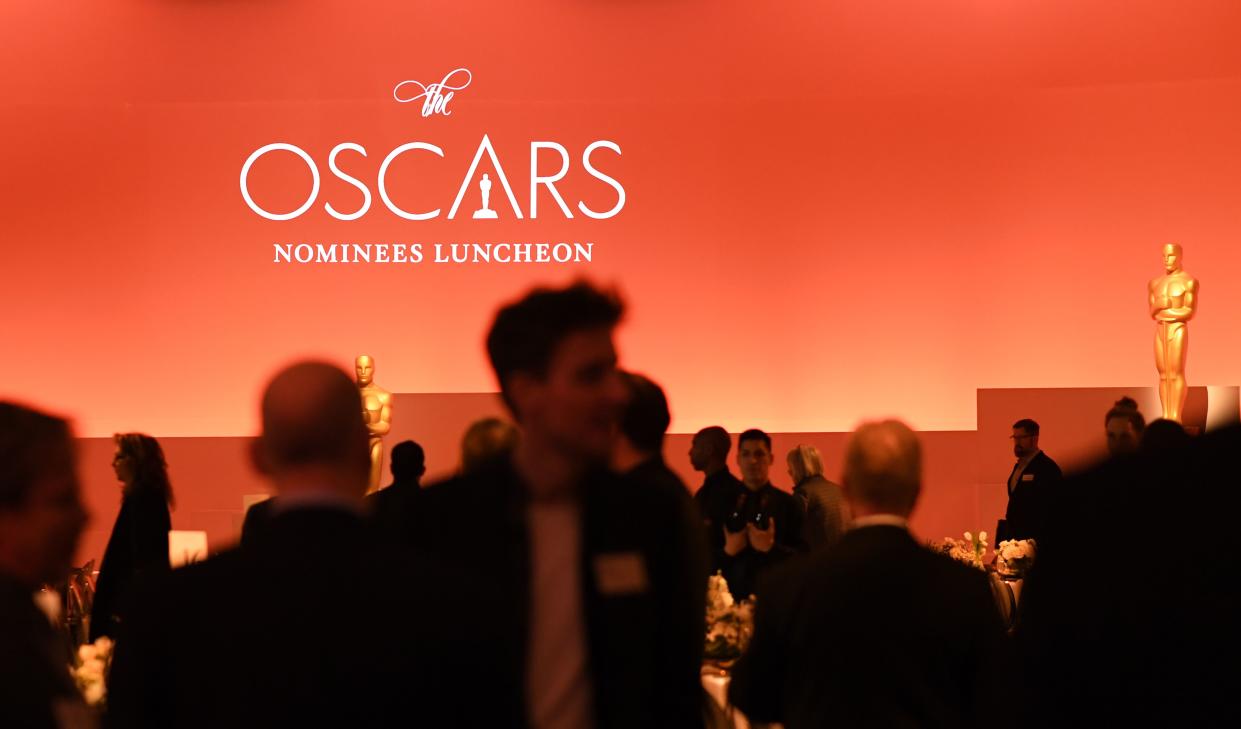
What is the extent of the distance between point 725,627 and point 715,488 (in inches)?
31.6

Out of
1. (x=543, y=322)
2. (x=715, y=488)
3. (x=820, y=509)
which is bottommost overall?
(x=820, y=509)

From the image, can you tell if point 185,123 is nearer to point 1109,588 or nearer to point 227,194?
point 227,194

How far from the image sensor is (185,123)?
12.0 metres

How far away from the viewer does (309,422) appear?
5.30 ft

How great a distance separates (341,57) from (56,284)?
293cm

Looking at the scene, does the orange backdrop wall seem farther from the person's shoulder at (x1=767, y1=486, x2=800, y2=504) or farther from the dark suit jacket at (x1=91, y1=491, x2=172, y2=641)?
the person's shoulder at (x1=767, y1=486, x2=800, y2=504)

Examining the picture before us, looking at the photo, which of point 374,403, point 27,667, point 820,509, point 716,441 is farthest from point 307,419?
point 374,403

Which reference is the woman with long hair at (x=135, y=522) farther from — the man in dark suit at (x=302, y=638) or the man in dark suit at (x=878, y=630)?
the man in dark suit at (x=302, y=638)

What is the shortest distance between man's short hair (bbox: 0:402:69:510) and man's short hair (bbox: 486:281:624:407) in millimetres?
631

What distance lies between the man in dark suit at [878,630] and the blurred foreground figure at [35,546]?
3.96 feet

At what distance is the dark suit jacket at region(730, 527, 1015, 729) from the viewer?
2449 millimetres

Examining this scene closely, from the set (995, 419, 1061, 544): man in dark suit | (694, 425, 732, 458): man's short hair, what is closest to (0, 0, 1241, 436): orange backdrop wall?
(995, 419, 1061, 544): man in dark suit

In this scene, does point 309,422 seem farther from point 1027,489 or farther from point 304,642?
point 1027,489

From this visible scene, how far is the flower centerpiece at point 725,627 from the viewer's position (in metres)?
4.30
